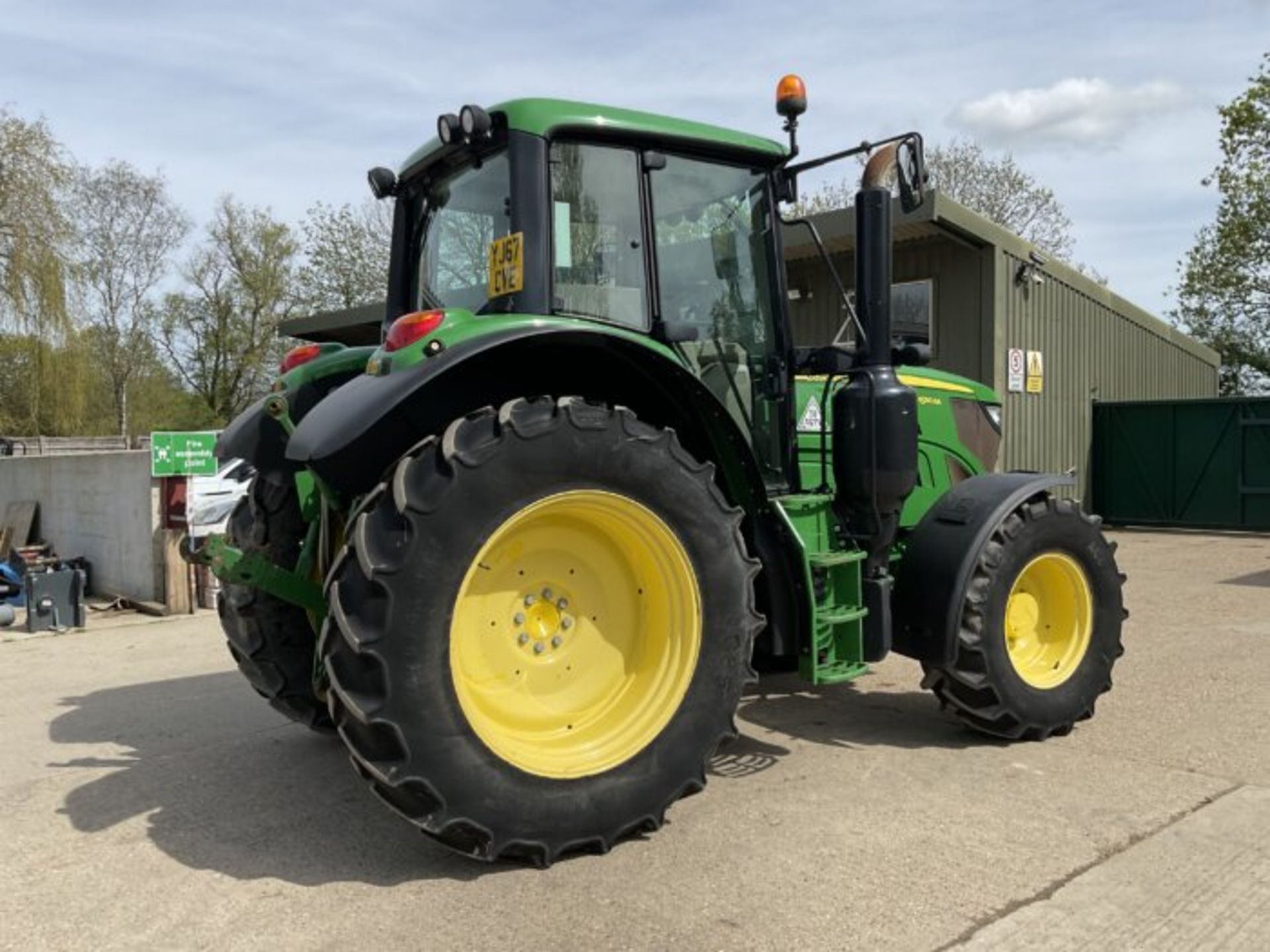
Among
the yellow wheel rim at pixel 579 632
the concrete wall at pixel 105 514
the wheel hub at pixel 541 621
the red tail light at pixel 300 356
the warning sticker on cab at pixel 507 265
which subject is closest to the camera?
the yellow wheel rim at pixel 579 632

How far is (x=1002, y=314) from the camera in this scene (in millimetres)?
12406

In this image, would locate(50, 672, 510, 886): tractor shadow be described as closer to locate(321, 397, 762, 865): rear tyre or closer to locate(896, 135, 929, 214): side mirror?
locate(321, 397, 762, 865): rear tyre

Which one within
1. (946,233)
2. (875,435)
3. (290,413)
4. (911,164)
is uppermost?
(946,233)

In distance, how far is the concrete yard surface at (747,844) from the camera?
2814 mm

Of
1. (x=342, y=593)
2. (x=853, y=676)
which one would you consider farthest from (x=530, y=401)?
(x=853, y=676)

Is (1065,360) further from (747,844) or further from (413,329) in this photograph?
(413,329)

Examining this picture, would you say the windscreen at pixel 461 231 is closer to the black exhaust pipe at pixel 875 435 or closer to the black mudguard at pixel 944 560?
the black exhaust pipe at pixel 875 435

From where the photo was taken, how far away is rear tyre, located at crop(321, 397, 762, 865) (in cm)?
290

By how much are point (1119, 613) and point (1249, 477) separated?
11286 mm

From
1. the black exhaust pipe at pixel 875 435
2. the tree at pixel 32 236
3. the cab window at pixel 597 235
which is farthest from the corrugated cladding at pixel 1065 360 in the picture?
the tree at pixel 32 236

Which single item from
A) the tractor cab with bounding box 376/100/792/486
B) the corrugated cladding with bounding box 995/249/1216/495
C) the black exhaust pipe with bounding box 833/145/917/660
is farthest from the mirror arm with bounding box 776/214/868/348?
the corrugated cladding with bounding box 995/249/1216/495

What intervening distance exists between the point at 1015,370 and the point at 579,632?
10786 mm

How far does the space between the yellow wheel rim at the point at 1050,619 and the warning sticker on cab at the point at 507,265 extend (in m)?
2.63

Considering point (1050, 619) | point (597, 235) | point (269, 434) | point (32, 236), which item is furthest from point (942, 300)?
point (32, 236)
